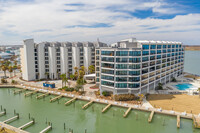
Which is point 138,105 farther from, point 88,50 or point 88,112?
point 88,50

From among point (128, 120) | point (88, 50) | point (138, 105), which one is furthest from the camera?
point (88, 50)

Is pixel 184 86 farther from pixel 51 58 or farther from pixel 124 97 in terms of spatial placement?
pixel 51 58

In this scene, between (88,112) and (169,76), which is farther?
(169,76)

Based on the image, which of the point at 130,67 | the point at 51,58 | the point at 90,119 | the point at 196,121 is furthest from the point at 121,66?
the point at 51,58

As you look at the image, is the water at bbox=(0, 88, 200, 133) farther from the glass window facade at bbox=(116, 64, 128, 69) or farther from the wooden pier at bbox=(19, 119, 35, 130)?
the glass window facade at bbox=(116, 64, 128, 69)

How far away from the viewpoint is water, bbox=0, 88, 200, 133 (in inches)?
1276

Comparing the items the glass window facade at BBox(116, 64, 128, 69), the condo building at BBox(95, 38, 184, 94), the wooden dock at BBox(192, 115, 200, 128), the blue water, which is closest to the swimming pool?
the blue water

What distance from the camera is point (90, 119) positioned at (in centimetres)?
3719

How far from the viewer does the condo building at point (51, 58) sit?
67.8 m

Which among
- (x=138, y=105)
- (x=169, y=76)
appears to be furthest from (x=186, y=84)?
(x=138, y=105)

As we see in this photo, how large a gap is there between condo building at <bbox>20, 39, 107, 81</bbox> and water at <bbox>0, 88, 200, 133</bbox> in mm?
24860

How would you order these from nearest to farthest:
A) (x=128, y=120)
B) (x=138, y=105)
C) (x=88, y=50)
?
(x=128, y=120) → (x=138, y=105) → (x=88, y=50)

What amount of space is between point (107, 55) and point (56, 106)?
837 inches

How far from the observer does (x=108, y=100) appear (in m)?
44.1
